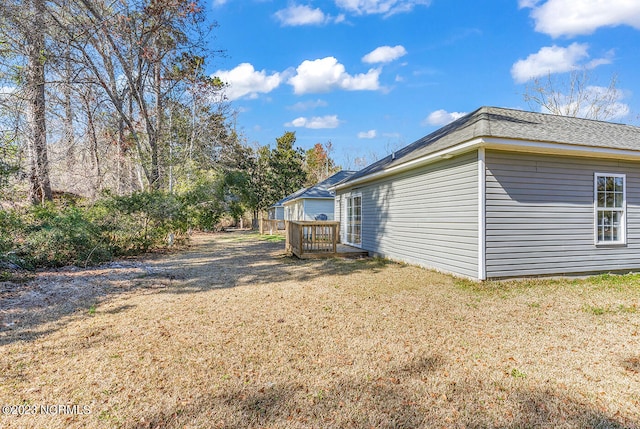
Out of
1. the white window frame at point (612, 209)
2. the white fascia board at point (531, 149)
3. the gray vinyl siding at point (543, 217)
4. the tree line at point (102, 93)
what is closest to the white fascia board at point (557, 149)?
the white fascia board at point (531, 149)

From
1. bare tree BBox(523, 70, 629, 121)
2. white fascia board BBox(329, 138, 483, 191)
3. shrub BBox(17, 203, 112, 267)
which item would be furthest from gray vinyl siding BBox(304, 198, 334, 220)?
bare tree BBox(523, 70, 629, 121)

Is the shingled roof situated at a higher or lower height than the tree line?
lower

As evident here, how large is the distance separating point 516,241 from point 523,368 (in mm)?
4029

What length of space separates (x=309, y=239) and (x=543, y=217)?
21.5ft

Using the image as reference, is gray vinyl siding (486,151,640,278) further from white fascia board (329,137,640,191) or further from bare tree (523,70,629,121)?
bare tree (523,70,629,121)

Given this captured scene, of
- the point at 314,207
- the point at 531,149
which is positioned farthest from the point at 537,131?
the point at 314,207

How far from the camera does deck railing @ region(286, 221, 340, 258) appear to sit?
10.0m

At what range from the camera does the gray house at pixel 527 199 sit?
6.14 metres

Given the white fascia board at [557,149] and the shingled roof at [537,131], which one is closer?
the white fascia board at [557,149]

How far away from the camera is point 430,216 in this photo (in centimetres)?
771

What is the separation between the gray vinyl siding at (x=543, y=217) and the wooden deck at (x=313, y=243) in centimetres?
491

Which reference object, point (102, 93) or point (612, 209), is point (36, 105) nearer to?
point (102, 93)

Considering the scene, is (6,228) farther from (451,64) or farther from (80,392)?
(451,64)

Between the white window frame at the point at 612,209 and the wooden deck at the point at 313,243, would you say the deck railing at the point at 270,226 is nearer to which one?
the wooden deck at the point at 313,243
